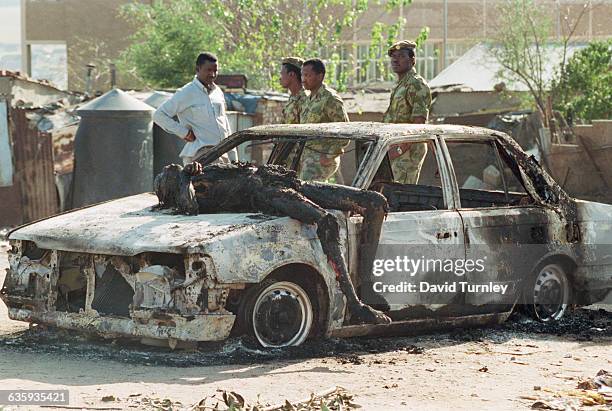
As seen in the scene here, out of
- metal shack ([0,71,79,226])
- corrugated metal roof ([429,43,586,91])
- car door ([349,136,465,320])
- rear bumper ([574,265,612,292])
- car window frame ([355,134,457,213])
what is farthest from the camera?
corrugated metal roof ([429,43,586,91])

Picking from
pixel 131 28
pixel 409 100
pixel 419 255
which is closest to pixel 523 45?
pixel 131 28

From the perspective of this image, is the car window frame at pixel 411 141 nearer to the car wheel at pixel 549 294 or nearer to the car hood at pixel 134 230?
the car hood at pixel 134 230

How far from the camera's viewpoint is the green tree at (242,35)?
2709 cm

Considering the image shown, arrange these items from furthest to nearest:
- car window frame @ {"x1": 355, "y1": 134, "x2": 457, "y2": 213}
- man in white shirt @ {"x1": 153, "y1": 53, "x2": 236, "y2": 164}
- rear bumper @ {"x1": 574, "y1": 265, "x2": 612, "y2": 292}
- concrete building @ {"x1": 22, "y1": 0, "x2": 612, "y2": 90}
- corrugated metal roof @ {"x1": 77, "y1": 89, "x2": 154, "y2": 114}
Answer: concrete building @ {"x1": 22, "y1": 0, "x2": 612, "y2": 90} → corrugated metal roof @ {"x1": 77, "y1": 89, "x2": 154, "y2": 114} → man in white shirt @ {"x1": 153, "y1": 53, "x2": 236, "y2": 164} → rear bumper @ {"x1": 574, "y1": 265, "x2": 612, "y2": 292} → car window frame @ {"x1": 355, "y1": 134, "x2": 457, "y2": 213}

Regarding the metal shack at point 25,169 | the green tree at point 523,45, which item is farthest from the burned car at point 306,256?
the green tree at point 523,45

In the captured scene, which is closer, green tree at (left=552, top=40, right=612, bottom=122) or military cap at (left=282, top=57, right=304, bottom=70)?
military cap at (left=282, top=57, right=304, bottom=70)

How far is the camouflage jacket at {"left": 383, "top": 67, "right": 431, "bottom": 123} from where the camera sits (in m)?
10.7

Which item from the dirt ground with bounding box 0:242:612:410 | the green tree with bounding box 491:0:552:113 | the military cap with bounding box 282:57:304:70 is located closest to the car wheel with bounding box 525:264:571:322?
the dirt ground with bounding box 0:242:612:410

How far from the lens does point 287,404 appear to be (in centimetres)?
605

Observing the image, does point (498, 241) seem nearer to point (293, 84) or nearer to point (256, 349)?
point (256, 349)

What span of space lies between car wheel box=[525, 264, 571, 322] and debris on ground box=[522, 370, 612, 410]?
1.89 m

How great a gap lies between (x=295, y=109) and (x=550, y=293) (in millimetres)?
3145

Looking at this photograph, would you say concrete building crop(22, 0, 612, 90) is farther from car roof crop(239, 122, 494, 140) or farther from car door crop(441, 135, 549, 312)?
car door crop(441, 135, 549, 312)

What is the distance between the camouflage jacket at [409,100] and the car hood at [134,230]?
3167 mm
